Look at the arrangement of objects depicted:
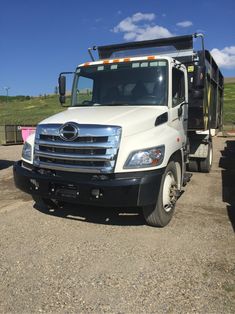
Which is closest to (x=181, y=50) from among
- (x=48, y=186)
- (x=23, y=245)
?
(x=48, y=186)

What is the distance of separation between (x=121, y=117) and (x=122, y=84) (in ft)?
4.16

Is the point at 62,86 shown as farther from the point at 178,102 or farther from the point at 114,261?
the point at 114,261

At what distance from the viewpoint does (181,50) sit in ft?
28.1

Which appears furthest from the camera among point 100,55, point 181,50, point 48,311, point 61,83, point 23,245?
point 100,55

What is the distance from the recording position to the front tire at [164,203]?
224 inches

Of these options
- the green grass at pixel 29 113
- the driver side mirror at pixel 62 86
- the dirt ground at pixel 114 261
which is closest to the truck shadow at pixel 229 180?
the dirt ground at pixel 114 261

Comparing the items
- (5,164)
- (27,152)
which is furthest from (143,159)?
(5,164)

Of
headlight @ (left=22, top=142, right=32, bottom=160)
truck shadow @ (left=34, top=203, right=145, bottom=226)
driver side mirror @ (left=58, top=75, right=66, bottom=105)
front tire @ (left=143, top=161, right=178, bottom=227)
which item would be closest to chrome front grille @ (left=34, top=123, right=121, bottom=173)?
headlight @ (left=22, top=142, right=32, bottom=160)

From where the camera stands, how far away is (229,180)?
9711 millimetres

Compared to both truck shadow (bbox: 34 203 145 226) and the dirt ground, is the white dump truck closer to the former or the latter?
truck shadow (bbox: 34 203 145 226)

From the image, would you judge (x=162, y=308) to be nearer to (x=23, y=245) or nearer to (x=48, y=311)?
(x=48, y=311)

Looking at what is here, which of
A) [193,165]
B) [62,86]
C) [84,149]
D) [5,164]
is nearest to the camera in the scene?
[84,149]

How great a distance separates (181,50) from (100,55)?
2.19 metres

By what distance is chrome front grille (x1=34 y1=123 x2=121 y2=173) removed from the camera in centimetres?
526
